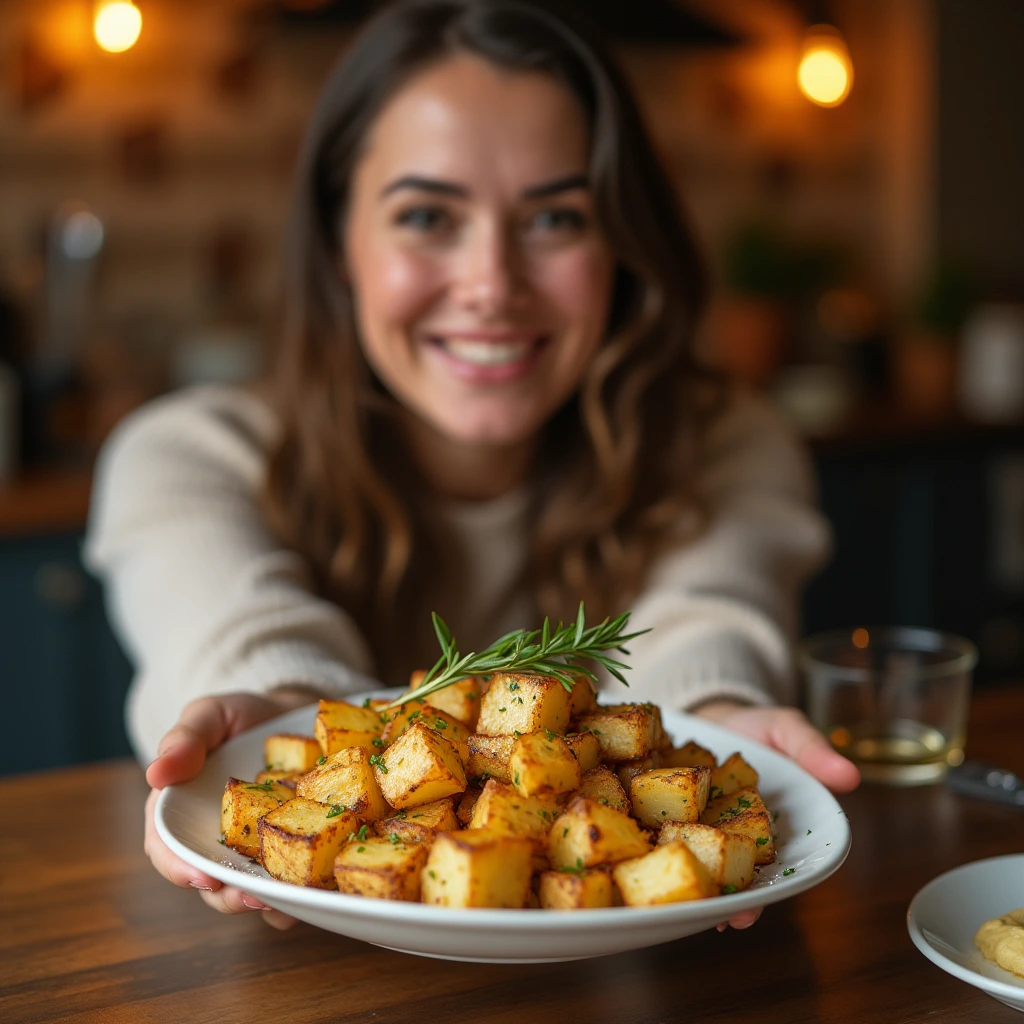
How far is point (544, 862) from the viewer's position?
0.87 meters

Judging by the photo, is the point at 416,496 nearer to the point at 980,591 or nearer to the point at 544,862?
the point at 544,862

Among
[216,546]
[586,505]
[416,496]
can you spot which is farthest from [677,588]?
[216,546]

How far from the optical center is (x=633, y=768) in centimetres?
99

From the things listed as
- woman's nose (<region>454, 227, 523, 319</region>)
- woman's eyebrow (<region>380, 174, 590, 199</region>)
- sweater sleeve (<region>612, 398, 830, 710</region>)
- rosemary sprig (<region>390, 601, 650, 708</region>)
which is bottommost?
sweater sleeve (<region>612, 398, 830, 710</region>)

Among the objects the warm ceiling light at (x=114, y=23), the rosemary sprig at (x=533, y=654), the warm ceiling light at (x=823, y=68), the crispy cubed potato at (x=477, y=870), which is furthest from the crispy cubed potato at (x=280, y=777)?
the warm ceiling light at (x=823, y=68)

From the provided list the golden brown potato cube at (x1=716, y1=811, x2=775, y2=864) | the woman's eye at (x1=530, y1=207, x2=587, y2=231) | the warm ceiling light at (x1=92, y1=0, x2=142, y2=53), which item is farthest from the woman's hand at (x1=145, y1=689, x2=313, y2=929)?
the warm ceiling light at (x1=92, y1=0, x2=142, y2=53)

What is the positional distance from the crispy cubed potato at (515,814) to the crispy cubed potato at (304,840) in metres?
0.10

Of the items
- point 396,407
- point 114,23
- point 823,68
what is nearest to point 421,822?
point 396,407

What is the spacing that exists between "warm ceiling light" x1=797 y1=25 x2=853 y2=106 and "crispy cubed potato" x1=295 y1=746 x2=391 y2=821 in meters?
2.70

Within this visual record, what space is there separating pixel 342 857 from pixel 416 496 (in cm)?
131

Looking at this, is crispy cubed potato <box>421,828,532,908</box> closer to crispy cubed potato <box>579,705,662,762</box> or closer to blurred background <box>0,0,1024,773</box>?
crispy cubed potato <box>579,705,662,762</box>

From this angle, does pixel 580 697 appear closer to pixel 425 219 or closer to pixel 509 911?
pixel 509 911

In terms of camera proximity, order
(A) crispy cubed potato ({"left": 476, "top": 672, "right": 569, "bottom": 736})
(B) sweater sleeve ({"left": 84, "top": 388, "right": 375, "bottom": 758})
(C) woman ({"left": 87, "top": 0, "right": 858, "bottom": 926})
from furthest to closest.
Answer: (C) woman ({"left": 87, "top": 0, "right": 858, "bottom": 926})
(B) sweater sleeve ({"left": 84, "top": 388, "right": 375, "bottom": 758})
(A) crispy cubed potato ({"left": 476, "top": 672, "right": 569, "bottom": 736})

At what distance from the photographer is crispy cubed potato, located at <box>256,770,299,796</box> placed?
101 cm
